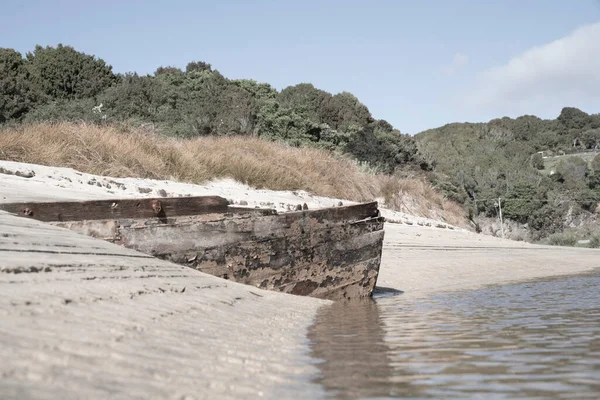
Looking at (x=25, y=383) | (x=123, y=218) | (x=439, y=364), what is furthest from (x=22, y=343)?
(x=123, y=218)

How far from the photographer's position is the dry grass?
39.9 ft

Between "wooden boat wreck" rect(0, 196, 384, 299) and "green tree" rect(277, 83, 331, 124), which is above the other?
"green tree" rect(277, 83, 331, 124)

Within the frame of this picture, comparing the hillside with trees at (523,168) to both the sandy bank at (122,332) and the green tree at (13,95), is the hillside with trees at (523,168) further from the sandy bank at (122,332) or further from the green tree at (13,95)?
the sandy bank at (122,332)

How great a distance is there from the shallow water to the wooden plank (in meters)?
1.48

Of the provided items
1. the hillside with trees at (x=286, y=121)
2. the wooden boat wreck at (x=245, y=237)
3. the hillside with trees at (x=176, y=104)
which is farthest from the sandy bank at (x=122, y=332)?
the hillside with trees at (x=176, y=104)

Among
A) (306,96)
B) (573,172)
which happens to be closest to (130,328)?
(306,96)

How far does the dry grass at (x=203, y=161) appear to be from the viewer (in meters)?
12.1

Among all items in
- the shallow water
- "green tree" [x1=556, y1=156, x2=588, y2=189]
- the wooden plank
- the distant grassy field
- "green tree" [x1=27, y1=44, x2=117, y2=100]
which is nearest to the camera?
the shallow water

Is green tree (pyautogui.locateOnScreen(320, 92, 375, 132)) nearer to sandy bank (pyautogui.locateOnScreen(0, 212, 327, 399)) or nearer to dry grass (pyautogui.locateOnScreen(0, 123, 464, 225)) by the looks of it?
dry grass (pyautogui.locateOnScreen(0, 123, 464, 225))

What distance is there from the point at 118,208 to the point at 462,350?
347 centimetres

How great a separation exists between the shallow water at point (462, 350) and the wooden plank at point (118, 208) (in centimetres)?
148

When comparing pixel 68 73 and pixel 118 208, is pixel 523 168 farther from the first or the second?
pixel 118 208

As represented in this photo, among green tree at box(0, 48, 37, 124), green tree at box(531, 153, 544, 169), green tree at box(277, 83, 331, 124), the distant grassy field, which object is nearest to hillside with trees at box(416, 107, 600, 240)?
green tree at box(531, 153, 544, 169)

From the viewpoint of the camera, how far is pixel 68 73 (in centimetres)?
3597
